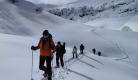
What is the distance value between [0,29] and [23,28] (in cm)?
636

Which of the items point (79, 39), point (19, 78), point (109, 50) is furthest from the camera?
point (79, 39)

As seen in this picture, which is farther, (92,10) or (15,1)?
(92,10)

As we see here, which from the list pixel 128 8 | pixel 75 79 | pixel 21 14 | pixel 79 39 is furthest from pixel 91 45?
pixel 128 8

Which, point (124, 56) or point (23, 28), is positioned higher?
point (23, 28)

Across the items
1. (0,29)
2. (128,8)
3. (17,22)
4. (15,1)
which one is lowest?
(0,29)

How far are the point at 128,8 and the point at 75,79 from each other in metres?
125

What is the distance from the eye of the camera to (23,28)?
1046 inches

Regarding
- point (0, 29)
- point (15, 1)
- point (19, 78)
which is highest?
point (15, 1)

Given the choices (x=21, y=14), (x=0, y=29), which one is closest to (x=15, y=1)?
(x=21, y=14)

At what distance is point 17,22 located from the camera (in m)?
28.3

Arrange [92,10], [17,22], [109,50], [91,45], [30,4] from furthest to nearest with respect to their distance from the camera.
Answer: [92,10] → [30,4] → [17,22] → [91,45] → [109,50]

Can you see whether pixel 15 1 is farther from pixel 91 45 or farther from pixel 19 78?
pixel 19 78

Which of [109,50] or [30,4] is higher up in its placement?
[30,4]

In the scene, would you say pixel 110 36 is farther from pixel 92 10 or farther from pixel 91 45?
pixel 92 10
